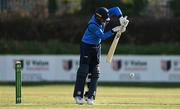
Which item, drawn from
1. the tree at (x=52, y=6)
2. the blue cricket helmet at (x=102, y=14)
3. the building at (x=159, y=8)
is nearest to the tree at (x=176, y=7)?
the building at (x=159, y=8)

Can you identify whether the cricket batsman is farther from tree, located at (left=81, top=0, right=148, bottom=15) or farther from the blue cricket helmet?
tree, located at (left=81, top=0, right=148, bottom=15)

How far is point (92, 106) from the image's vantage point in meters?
16.2

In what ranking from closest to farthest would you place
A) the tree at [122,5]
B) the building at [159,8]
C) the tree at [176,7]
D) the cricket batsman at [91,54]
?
the cricket batsman at [91,54], the tree at [122,5], the tree at [176,7], the building at [159,8]

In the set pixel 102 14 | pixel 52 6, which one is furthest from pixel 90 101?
pixel 52 6

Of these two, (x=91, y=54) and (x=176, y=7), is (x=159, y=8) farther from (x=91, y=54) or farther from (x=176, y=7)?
(x=91, y=54)

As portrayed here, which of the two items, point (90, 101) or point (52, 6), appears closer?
point (90, 101)

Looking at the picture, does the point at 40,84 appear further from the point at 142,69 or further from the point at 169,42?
the point at 169,42

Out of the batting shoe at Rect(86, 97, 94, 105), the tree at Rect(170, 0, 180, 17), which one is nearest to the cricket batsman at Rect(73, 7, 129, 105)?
the batting shoe at Rect(86, 97, 94, 105)

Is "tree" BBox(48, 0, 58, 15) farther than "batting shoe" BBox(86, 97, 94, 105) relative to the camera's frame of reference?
Yes

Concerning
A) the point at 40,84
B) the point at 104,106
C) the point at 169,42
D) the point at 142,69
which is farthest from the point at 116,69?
the point at 104,106

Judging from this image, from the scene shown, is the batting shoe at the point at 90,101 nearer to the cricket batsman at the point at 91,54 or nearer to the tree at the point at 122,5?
the cricket batsman at the point at 91,54


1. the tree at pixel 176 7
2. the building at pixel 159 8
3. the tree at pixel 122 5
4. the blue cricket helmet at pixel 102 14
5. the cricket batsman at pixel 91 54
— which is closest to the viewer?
the blue cricket helmet at pixel 102 14

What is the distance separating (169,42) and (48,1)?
9078 mm

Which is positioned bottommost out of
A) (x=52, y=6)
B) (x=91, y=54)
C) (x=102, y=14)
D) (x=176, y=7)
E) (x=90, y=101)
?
(x=52, y=6)
